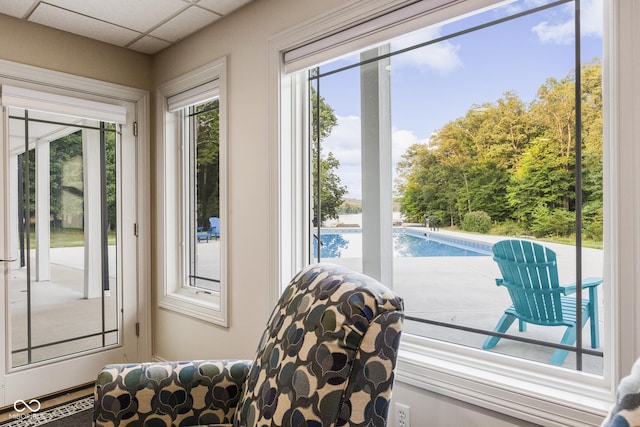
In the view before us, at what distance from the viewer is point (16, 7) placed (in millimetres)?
2268

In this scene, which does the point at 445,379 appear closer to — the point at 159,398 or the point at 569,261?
the point at 569,261

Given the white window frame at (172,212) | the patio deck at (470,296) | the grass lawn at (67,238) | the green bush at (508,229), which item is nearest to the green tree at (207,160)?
the white window frame at (172,212)

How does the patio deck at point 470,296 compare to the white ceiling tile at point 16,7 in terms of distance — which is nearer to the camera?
the patio deck at point 470,296

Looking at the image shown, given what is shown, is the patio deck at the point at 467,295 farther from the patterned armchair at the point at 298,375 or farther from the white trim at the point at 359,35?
the white trim at the point at 359,35

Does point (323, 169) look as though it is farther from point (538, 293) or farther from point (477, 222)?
point (538, 293)

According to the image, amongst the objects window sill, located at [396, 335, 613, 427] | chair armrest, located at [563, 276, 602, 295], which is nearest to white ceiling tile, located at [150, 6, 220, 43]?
window sill, located at [396, 335, 613, 427]

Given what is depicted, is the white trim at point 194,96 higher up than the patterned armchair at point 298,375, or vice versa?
the white trim at point 194,96

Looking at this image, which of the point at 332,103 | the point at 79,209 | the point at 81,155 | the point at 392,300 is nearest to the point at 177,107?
the point at 81,155

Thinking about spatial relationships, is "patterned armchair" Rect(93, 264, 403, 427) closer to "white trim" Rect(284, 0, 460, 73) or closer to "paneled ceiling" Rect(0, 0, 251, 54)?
"white trim" Rect(284, 0, 460, 73)

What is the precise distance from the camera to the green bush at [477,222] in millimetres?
1581

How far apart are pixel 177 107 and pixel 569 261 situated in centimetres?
253

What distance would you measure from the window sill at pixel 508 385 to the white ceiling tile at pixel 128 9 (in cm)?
219

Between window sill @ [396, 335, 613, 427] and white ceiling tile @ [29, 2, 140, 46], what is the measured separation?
2557 mm

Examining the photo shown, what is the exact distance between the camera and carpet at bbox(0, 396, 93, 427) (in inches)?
89.7
